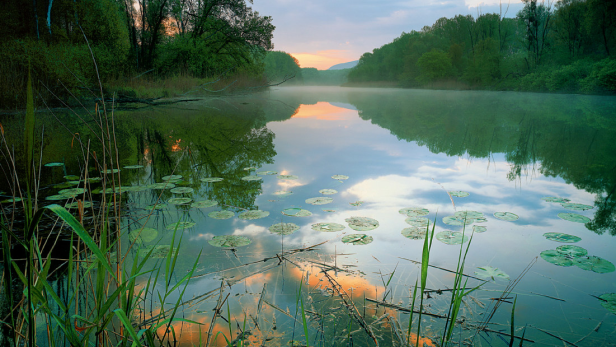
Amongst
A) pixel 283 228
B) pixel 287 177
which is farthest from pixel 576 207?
pixel 287 177

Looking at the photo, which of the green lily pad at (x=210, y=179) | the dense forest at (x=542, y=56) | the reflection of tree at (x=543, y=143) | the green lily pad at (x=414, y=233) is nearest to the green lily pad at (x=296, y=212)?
the green lily pad at (x=414, y=233)

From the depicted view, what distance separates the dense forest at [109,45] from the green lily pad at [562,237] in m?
4.40

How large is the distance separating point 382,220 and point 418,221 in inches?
12.1

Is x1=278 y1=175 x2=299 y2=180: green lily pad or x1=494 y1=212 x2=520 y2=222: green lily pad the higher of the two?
x1=278 y1=175 x2=299 y2=180: green lily pad

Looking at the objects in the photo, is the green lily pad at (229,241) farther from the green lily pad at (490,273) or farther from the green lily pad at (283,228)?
the green lily pad at (490,273)

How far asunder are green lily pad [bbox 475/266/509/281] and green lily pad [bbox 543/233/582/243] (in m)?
0.81

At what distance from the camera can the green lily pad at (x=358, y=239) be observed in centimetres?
256

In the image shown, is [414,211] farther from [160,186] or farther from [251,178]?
[160,186]

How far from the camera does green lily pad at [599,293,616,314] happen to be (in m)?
1.79

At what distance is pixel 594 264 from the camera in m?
2.22

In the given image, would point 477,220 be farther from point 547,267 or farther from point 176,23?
point 176,23

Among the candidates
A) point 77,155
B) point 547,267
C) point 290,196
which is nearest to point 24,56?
point 77,155

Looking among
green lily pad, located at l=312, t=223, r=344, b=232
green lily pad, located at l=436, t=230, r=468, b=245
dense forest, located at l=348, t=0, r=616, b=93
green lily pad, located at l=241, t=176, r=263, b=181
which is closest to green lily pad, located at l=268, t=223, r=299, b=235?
green lily pad, located at l=312, t=223, r=344, b=232

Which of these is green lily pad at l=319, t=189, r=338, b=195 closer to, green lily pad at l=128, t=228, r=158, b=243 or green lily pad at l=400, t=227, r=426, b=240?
green lily pad at l=400, t=227, r=426, b=240
